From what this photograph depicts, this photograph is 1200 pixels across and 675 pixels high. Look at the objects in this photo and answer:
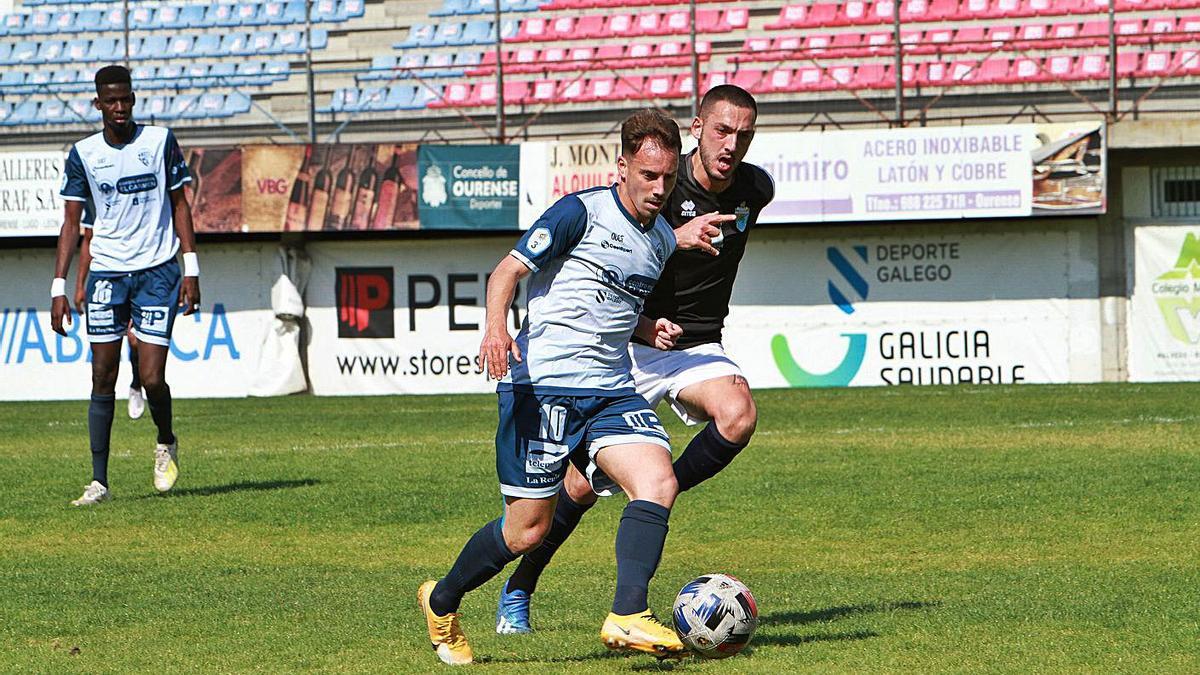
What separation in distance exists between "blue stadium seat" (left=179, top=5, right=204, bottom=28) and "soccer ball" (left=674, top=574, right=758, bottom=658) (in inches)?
1091

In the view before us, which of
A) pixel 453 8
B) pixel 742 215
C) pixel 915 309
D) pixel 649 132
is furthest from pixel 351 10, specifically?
pixel 649 132

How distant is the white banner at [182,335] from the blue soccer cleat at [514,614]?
2086cm

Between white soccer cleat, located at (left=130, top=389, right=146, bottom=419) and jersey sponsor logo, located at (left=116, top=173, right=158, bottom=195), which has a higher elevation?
jersey sponsor logo, located at (left=116, top=173, right=158, bottom=195)

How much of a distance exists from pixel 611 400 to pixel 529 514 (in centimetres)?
46

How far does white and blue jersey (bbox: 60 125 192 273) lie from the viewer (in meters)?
9.79

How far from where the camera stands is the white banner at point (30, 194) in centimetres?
2492

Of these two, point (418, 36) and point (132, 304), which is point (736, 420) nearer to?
point (132, 304)

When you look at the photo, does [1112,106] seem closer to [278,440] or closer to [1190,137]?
[1190,137]

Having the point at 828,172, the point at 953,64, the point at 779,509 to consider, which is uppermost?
the point at 953,64

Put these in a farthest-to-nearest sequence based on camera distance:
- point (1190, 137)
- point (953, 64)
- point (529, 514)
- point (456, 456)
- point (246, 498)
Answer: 1. point (953, 64)
2. point (1190, 137)
3. point (456, 456)
4. point (246, 498)
5. point (529, 514)

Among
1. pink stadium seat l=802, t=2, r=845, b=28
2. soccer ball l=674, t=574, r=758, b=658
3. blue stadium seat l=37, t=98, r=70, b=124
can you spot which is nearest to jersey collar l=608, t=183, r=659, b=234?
soccer ball l=674, t=574, r=758, b=658

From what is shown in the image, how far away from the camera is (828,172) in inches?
897

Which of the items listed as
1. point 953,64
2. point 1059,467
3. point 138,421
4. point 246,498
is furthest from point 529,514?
point 953,64

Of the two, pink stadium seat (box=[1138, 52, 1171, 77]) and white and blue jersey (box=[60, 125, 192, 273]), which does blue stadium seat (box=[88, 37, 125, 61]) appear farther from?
white and blue jersey (box=[60, 125, 192, 273])
